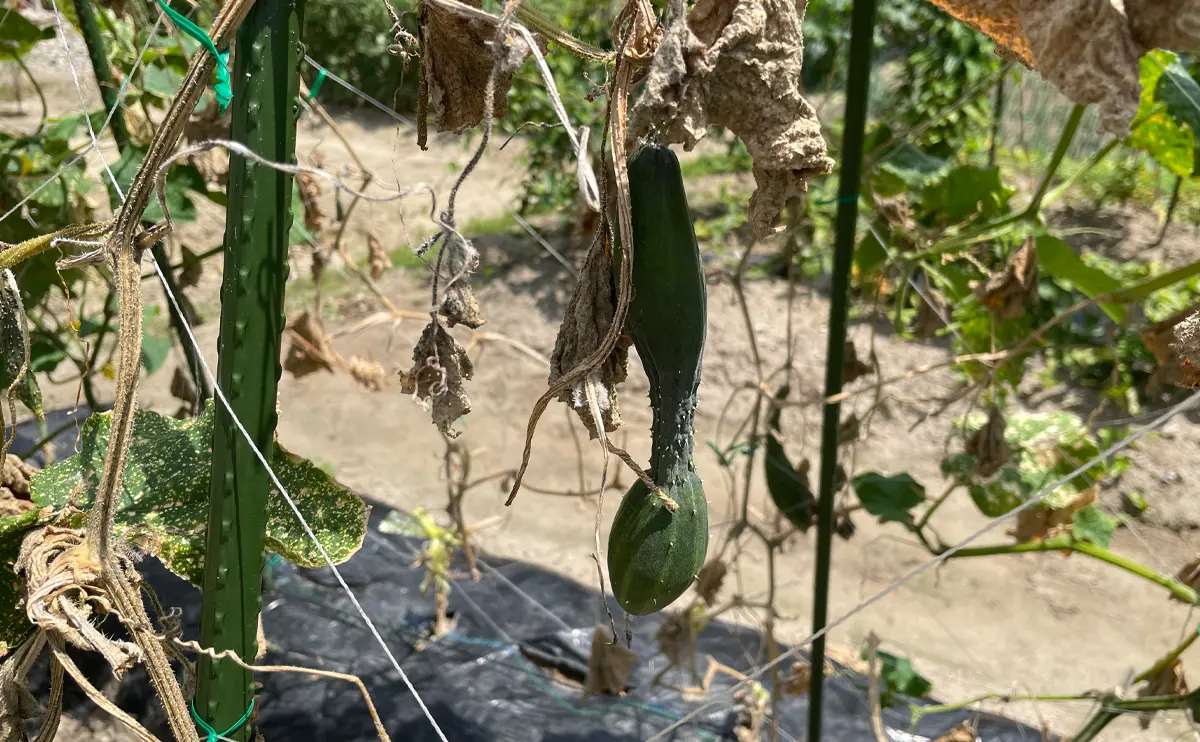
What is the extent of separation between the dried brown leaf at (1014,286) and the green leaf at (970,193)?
0.89 feet

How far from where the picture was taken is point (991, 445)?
A: 1.51m

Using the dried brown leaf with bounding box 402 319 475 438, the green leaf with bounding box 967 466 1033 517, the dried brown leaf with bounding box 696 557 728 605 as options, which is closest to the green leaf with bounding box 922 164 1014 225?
the green leaf with bounding box 967 466 1033 517

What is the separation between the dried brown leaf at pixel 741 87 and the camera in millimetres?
538

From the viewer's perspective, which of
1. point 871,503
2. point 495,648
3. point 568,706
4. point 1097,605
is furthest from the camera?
point 1097,605

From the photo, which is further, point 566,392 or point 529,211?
point 529,211

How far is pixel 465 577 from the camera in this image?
7.84ft

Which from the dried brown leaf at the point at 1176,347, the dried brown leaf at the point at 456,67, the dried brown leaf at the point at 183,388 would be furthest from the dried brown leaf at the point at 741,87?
the dried brown leaf at the point at 183,388

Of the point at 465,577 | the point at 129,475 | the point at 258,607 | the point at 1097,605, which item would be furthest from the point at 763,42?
the point at 1097,605

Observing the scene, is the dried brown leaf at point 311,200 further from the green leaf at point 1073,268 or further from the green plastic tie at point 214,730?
the green leaf at point 1073,268

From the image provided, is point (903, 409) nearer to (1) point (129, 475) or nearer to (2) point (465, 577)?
(2) point (465, 577)

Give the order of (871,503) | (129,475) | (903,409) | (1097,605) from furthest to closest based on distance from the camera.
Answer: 1. (903,409)
2. (1097,605)
3. (871,503)
4. (129,475)

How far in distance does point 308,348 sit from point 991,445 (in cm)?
134

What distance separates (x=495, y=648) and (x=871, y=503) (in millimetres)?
1038

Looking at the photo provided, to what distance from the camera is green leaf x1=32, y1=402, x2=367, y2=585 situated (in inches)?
33.5
